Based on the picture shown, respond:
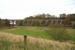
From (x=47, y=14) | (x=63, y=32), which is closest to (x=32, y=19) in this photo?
(x=47, y=14)

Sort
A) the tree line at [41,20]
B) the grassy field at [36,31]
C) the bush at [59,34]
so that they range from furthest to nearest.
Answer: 1. the tree line at [41,20]
2. the grassy field at [36,31]
3. the bush at [59,34]

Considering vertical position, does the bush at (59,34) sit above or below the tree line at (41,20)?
below

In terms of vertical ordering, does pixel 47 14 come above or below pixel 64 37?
above

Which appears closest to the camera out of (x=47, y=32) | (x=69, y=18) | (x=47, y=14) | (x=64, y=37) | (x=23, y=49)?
(x=23, y=49)

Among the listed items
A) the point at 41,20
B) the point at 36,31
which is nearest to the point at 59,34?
the point at 36,31

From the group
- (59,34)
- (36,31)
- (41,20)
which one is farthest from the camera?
(41,20)

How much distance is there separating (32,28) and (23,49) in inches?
1741

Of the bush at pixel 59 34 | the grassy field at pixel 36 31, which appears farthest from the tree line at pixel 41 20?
the bush at pixel 59 34

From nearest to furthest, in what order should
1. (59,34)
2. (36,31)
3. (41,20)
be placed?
(59,34)
(36,31)
(41,20)

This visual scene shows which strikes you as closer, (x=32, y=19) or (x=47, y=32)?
(x=47, y=32)

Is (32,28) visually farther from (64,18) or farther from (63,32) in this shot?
(63,32)

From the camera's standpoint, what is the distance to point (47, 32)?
4591 centimetres

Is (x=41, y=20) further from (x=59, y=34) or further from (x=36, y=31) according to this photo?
(x=59, y=34)

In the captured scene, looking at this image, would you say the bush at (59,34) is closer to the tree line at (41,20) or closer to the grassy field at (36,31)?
the grassy field at (36,31)
